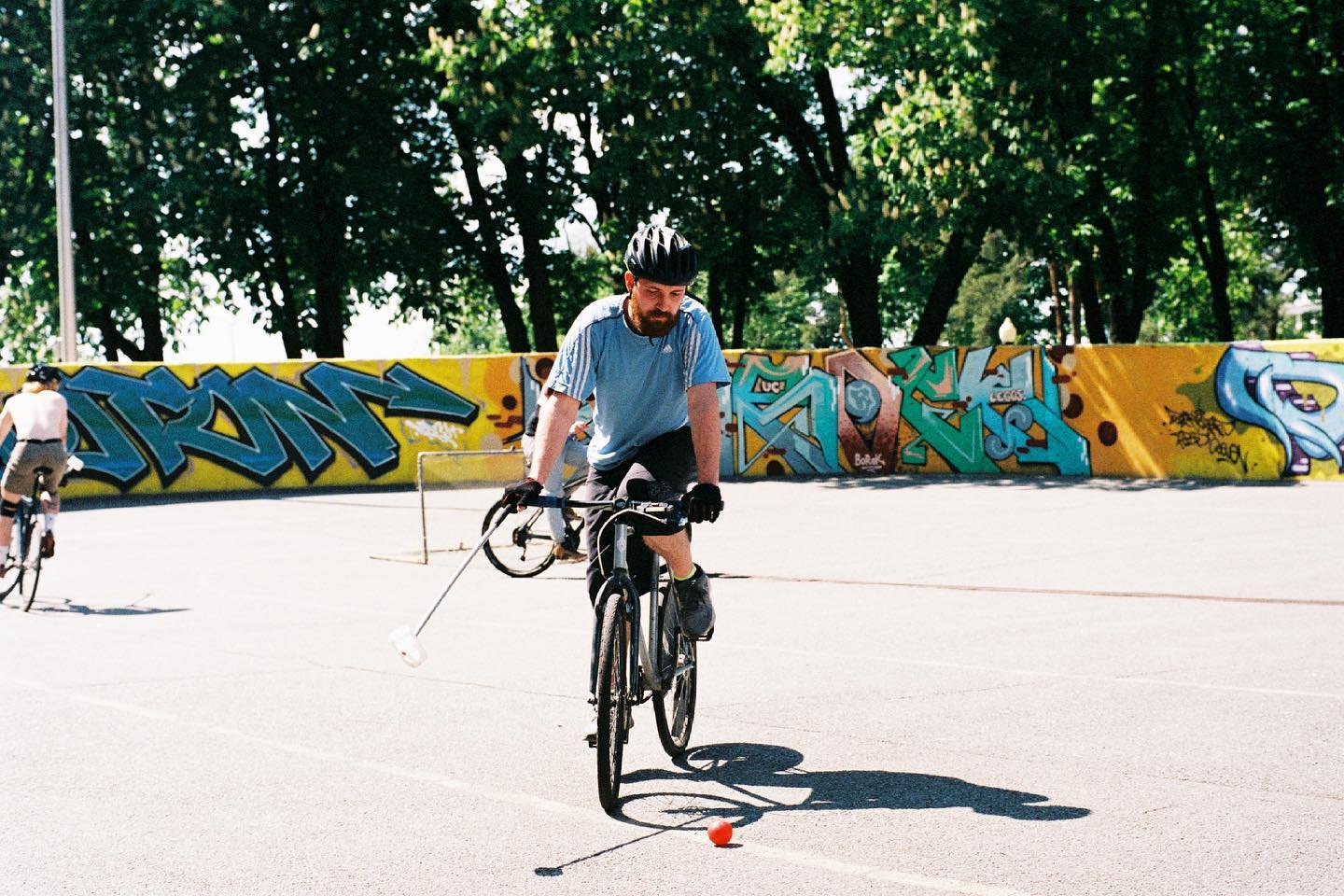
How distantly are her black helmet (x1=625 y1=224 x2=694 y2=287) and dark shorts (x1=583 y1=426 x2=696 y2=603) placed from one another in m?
0.60

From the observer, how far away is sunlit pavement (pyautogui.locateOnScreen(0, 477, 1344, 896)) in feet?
14.4

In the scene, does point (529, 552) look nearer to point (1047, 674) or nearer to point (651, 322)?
point (1047, 674)

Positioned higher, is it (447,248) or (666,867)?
(447,248)

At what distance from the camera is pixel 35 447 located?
11492 mm

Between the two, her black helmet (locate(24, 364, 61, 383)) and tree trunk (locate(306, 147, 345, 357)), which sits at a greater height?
tree trunk (locate(306, 147, 345, 357))

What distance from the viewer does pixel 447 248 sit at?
33312 millimetres

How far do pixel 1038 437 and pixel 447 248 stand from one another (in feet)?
48.4

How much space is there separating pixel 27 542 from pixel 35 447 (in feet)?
2.23

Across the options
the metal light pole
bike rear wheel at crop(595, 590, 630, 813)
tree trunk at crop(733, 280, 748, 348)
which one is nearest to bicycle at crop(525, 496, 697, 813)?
bike rear wheel at crop(595, 590, 630, 813)

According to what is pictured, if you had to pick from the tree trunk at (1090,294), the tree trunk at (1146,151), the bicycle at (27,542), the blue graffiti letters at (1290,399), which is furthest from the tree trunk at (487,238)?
the bicycle at (27,542)

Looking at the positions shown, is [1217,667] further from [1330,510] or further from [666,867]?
[1330,510]

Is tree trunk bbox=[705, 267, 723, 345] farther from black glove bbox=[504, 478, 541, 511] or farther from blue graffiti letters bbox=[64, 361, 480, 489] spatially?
black glove bbox=[504, 478, 541, 511]

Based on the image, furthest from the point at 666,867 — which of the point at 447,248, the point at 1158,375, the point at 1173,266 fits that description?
the point at 1173,266

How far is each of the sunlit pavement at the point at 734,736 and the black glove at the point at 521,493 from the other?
0.97 m
